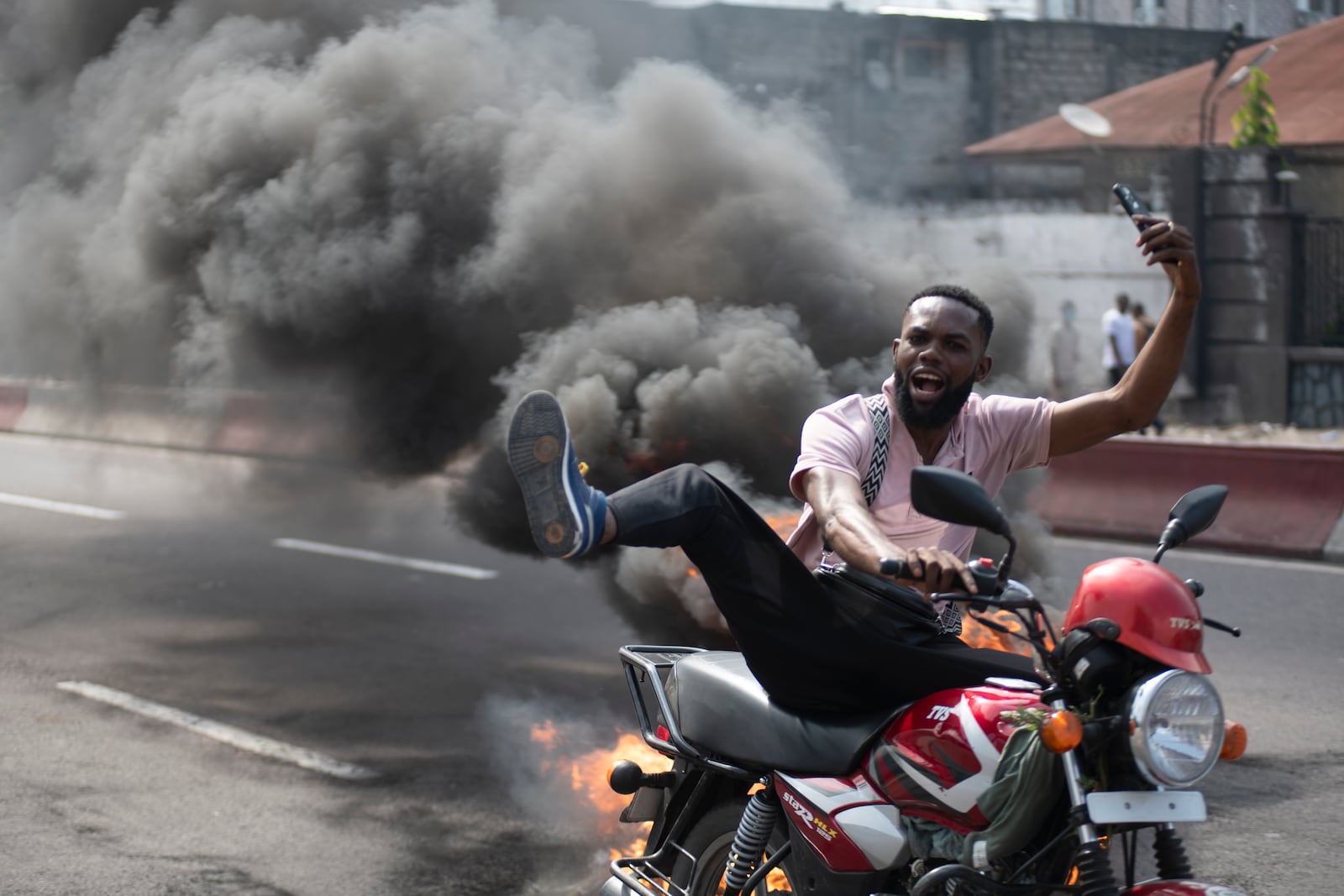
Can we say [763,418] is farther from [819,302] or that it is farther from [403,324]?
[403,324]

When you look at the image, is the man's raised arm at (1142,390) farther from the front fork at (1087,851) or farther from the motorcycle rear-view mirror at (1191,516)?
the front fork at (1087,851)

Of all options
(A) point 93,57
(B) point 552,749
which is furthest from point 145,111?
(B) point 552,749

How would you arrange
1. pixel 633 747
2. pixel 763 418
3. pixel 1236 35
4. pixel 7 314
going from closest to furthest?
pixel 633 747, pixel 763 418, pixel 7 314, pixel 1236 35

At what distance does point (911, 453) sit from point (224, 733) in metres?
3.75

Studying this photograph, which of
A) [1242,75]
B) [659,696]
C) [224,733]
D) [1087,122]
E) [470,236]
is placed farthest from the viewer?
[1087,122]

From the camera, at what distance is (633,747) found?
16.6ft

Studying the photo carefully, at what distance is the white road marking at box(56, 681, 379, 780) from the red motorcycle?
2597 mm

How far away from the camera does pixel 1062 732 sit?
2240mm

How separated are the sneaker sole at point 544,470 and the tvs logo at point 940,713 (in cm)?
73

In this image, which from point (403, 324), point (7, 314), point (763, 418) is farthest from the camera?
point (7, 314)

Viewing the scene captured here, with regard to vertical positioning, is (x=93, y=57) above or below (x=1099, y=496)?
above

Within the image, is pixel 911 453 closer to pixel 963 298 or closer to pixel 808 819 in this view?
pixel 963 298

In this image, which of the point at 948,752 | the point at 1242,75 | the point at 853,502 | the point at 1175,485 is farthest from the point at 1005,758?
the point at 1242,75

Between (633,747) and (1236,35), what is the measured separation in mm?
15556
